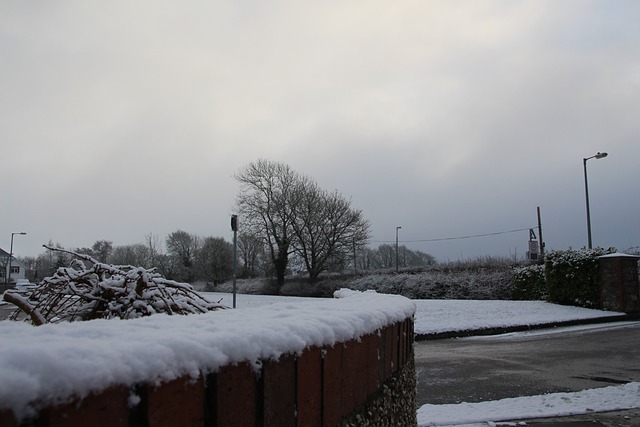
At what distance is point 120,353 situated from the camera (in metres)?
0.75

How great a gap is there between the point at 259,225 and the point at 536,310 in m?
32.1

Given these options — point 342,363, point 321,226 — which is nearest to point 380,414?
point 342,363

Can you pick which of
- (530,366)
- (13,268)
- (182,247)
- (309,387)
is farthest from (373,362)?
(13,268)

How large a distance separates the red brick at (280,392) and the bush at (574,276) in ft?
62.3

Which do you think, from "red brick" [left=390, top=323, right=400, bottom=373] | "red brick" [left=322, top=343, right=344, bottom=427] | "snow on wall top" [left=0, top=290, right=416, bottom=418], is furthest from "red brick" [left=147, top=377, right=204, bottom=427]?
"red brick" [left=390, top=323, right=400, bottom=373]

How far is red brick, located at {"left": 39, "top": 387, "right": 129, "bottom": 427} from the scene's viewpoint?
2.09 ft

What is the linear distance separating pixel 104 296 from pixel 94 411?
2064mm

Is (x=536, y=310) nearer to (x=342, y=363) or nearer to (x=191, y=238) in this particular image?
(x=342, y=363)

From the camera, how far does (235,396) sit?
93 centimetres

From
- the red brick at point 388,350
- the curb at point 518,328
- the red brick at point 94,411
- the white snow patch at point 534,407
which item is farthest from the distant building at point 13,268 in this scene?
the red brick at point 94,411

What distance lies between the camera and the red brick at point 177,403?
2.51 ft

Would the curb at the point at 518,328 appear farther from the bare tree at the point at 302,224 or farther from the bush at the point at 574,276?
the bare tree at the point at 302,224

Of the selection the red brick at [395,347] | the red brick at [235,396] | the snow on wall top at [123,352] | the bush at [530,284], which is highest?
the snow on wall top at [123,352]

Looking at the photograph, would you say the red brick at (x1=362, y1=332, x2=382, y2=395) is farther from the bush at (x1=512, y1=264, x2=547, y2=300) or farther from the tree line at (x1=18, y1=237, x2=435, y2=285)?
the tree line at (x1=18, y1=237, x2=435, y2=285)
